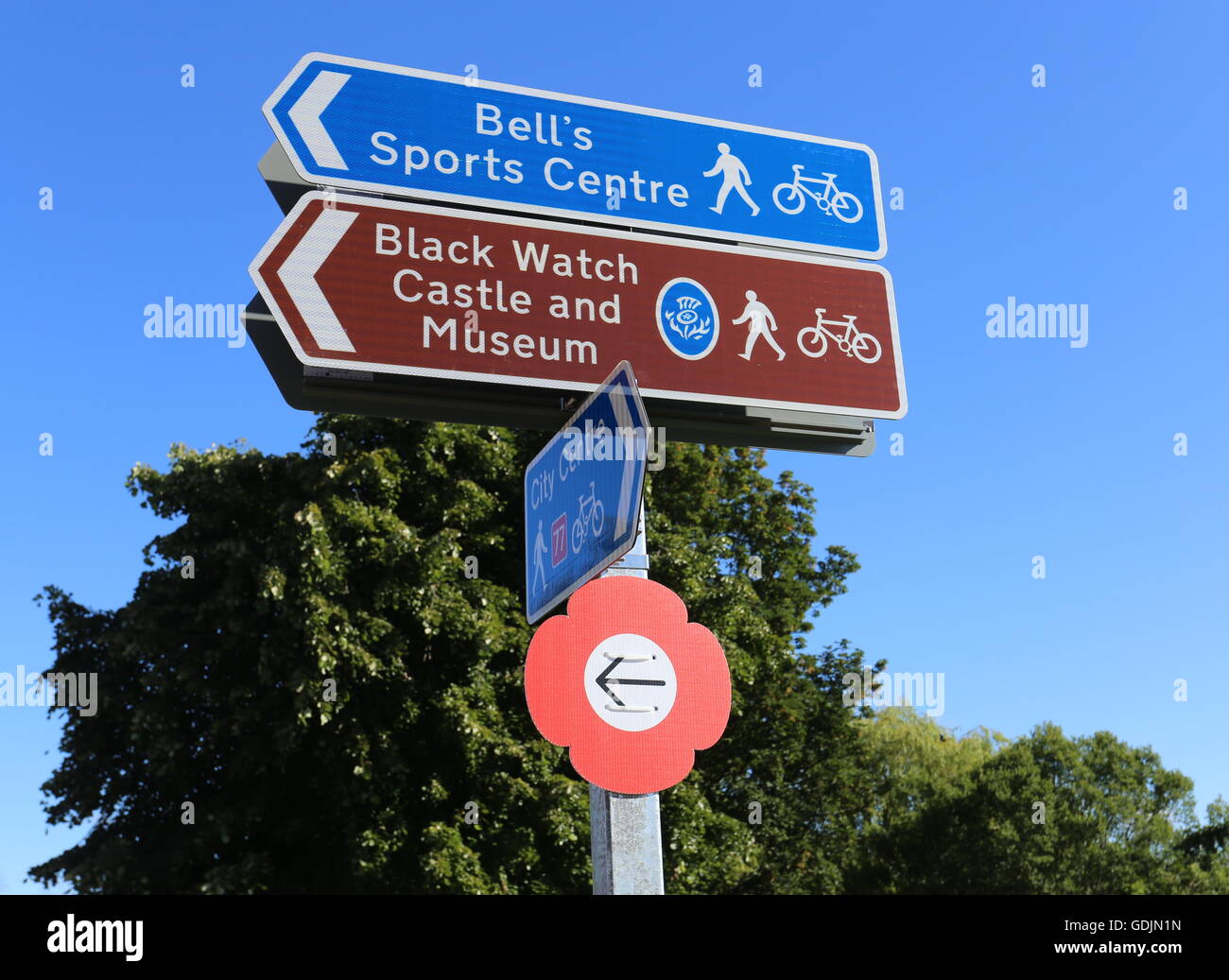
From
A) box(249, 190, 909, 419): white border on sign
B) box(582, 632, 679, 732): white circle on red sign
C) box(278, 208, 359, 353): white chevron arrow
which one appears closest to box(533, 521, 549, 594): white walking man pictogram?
box(582, 632, 679, 732): white circle on red sign

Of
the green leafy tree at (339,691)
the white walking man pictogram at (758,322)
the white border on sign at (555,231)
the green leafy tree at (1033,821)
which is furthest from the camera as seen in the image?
the green leafy tree at (1033,821)

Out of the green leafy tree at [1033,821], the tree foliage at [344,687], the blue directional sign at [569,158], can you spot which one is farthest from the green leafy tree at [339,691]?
the green leafy tree at [1033,821]

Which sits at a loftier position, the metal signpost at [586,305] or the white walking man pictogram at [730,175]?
the white walking man pictogram at [730,175]

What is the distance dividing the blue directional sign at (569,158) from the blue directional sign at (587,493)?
1.30m

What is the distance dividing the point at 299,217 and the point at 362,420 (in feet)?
47.0

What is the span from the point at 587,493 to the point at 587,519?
0.08 m

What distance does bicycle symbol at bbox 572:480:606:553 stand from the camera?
3320 millimetres

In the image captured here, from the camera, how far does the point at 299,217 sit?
166 inches

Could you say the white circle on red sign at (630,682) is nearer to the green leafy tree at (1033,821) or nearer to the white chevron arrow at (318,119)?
the white chevron arrow at (318,119)

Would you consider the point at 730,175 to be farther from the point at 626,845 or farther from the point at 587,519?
the point at 626,845

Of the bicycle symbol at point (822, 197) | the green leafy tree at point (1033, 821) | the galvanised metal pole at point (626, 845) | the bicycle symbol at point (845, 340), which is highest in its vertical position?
the bicycle symbol at point (822, 197)

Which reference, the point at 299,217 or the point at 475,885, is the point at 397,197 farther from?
the point at 475,885

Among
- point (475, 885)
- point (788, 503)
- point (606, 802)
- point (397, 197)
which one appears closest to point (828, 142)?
point (397, 197)

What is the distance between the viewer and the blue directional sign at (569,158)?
4.47 metres
